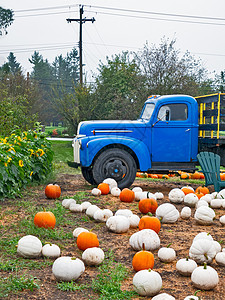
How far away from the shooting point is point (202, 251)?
3789 millimetres

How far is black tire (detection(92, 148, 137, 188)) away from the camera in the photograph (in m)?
8.34

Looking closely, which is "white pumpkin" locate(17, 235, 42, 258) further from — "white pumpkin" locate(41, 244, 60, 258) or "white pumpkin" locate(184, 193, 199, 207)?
"white pumpkin" locate(184, 193, 199, 207)

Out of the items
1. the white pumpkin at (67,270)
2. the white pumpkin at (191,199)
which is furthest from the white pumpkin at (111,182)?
the white pumpkin at (67,270)

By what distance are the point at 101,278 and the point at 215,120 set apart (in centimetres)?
631

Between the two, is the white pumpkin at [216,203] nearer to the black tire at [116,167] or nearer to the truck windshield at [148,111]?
the black tire at [116,167]

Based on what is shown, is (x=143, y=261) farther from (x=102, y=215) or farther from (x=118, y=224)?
(x=102, y=215)

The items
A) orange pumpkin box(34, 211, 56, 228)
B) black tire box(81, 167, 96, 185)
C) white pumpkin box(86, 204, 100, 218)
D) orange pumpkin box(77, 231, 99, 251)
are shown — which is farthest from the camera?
black tire box(81, 167, 96, 185)

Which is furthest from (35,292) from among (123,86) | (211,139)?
(123,86)

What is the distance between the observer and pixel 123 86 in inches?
1222

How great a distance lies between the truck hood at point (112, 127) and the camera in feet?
28.7

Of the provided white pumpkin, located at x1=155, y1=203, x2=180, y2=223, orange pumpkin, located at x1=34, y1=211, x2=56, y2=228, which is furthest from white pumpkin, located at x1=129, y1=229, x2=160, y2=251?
white pumpkin, located at x1=155, y1=203, x2=180, y2=223

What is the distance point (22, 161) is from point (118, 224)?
114 inches

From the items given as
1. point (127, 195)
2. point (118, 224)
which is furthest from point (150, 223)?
point (127, 195)

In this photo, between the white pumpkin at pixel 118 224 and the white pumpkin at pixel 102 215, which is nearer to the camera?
the white pumpkin at pixel 118 224
